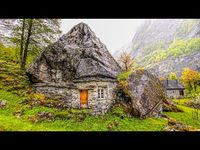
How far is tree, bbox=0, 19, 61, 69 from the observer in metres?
26.6

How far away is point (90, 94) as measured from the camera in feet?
66.5

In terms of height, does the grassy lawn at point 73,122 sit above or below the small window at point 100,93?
below

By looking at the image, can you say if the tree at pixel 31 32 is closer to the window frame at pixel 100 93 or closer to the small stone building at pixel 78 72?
the small stone building at pixel 78 72

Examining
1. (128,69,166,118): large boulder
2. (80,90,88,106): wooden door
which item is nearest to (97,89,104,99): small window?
(80,90,88,106): wooden door

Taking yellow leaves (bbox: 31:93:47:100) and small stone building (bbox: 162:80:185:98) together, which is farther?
small stone building (bbox: 162:80:185:98)

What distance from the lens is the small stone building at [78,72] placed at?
20344 millimetres

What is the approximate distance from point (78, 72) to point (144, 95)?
5733mm

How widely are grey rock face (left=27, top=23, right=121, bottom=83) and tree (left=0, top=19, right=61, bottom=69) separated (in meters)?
4.74

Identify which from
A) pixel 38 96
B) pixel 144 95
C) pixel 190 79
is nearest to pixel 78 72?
pixel 38 96

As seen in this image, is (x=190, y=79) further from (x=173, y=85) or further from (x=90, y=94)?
(x=90, y=94)

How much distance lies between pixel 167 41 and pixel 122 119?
6778 inches

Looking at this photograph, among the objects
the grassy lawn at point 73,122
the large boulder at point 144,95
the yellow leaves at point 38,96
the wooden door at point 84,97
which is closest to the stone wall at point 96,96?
the wooden door at point 84,97

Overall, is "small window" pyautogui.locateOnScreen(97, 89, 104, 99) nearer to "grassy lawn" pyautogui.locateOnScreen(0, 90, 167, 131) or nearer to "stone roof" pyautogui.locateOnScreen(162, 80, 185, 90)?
"grassy lawn" pyautogui.locateOnScreen(0, 90, 167, 131)
